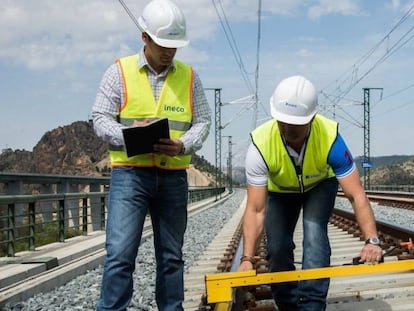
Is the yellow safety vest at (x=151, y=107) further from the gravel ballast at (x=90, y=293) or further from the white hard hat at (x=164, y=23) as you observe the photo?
the gravel ballast at (x=90, y=293)

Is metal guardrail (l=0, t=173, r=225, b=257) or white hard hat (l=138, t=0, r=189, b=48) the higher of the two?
white hard hat (l=138, t=0, r=189, b=48)

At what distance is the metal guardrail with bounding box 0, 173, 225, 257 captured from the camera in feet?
30.2

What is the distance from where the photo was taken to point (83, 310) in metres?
6.64

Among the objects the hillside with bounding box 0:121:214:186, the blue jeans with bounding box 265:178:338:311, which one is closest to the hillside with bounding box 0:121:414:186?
the hillside with bounding box 0:121:214:186

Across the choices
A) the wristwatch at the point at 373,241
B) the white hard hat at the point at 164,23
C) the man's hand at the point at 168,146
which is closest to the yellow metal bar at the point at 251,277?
the wristwatch at the point at 373,241

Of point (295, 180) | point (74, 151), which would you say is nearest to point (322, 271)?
point (295, 180)

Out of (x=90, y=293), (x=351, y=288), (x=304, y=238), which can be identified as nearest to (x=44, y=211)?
(x=90, y=293)

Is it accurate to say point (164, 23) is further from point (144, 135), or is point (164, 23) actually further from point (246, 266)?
point (246, 266)

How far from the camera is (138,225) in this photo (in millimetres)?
4375

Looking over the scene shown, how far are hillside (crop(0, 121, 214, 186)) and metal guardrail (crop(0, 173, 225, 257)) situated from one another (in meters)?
75.0

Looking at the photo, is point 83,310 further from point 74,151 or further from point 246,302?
point 74,151

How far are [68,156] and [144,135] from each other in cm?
11209

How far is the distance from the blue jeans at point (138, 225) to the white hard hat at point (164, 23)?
2.57ft

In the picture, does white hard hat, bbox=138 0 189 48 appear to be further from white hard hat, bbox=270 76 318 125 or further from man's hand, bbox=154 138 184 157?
white hard hat, bbox=270 76 318 125
